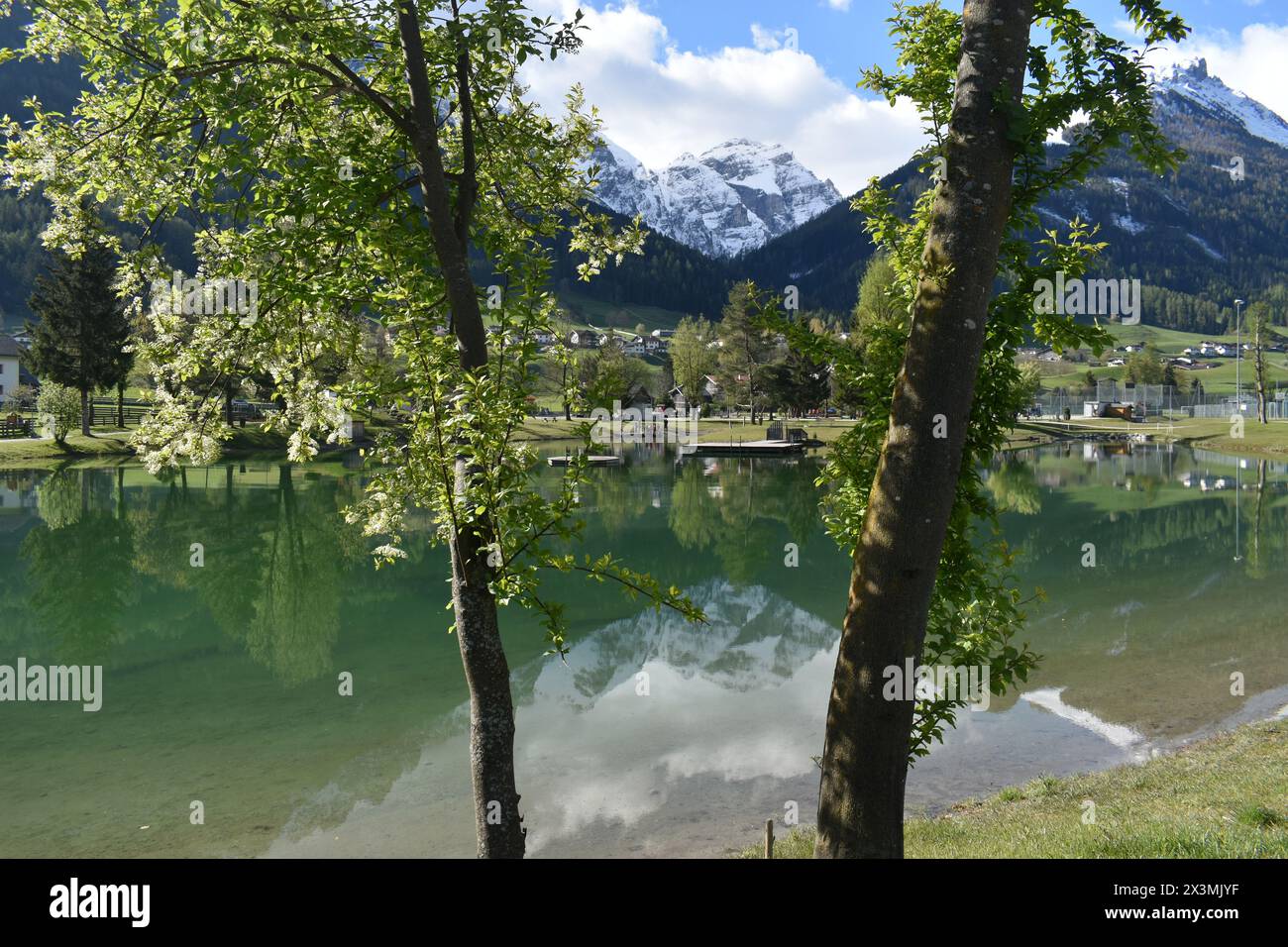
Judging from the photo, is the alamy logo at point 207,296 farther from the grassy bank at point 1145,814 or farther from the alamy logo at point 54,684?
the alamy logo at point 54,684

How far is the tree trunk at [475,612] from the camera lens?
5736 millimetres

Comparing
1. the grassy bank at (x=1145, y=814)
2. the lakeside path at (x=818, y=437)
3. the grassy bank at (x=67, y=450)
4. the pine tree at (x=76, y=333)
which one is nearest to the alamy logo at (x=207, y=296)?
the grassy bank at (x=1145, y=814)

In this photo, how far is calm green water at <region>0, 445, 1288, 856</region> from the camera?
1245 centimetres

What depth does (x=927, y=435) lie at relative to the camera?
5141mm

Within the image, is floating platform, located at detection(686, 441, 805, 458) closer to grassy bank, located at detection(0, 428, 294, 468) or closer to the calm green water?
grassy bank, located at detection(0, 428, 294, 468)

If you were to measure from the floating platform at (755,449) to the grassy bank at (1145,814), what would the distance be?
6320 cm

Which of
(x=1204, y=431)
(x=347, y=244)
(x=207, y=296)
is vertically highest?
(x=1204, y=431)
